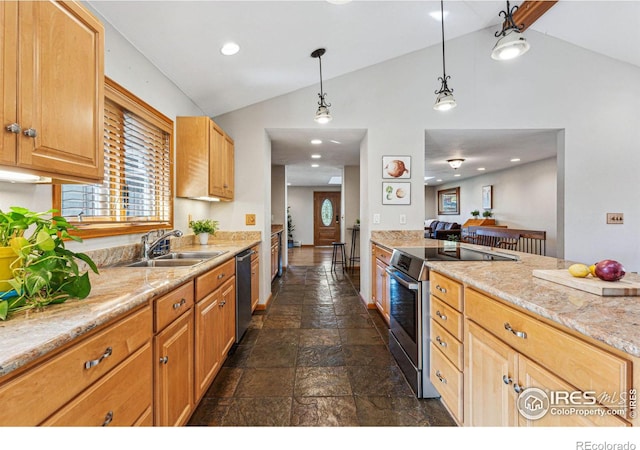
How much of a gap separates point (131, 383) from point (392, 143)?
3198 millimetres

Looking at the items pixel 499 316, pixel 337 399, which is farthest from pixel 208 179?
pixel 499 316

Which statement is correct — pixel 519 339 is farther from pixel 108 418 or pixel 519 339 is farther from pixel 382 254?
pixel 382 254

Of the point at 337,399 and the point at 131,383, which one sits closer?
the point at 131,383

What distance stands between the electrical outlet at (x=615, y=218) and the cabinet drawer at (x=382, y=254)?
8.68 feet

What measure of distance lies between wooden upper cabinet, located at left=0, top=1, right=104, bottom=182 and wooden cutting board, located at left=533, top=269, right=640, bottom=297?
2021 mm

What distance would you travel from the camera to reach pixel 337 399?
1.78m

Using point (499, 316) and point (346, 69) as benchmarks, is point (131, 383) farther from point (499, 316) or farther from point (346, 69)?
point (346, 69)

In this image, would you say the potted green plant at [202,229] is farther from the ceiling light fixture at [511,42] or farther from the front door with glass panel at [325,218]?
the front door with glass panel at [325,218]

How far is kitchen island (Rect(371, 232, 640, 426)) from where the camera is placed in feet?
2.45

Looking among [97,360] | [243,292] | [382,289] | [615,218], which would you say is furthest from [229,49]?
[615,218]

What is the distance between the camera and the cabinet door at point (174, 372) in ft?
4.02

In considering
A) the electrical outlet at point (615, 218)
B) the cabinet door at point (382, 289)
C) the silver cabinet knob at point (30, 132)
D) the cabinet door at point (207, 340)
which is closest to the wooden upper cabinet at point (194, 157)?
the cabinet door at point (207, 340)

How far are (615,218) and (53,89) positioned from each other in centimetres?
487

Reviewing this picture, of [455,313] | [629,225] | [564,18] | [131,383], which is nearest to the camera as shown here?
[131,383]
